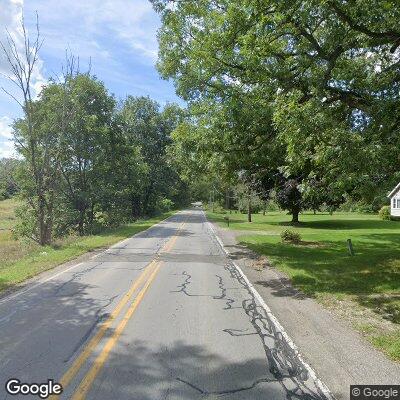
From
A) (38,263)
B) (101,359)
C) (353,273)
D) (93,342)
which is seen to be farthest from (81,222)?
(101,359)

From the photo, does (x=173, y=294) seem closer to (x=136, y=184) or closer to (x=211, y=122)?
(x=211, y=122)

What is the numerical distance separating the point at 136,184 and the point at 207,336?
39353 mm

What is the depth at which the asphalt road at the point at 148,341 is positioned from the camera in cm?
551

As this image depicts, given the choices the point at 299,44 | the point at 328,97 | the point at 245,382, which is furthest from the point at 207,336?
the point at 299,44

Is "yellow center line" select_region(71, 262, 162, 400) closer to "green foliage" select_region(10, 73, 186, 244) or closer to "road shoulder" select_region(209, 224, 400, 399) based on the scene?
"road shoulder" select_region(209, 224, 400, 399)

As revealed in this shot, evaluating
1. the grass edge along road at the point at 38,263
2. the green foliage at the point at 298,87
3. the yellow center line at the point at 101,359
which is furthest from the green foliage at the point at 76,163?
the yellow center line at the point at 101,359

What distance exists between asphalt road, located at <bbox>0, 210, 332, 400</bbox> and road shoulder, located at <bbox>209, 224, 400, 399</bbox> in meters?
0.31

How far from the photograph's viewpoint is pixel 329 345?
723 centimetres

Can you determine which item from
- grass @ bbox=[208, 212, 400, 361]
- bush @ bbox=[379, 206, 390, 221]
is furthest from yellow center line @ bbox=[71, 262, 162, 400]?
bush @ bbox=[379, 206, 390, 221]

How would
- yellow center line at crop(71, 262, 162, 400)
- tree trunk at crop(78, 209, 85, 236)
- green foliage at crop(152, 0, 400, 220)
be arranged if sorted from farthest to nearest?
tree trunk at crop(78, 209, 85, 236) < green foliage at crop(152, 0, 400, 220) < yellow center line at crop(71, 262, 162, 400)

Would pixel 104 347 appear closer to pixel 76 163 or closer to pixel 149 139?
pixel 76 163

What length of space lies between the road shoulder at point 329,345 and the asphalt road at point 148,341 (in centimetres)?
31

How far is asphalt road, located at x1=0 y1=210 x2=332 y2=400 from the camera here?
551 cm

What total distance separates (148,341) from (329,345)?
3.14 metres
